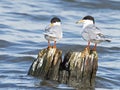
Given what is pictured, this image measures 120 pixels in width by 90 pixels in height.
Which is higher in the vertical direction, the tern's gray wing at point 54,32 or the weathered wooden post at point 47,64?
the tern's gray wing at point 54,32

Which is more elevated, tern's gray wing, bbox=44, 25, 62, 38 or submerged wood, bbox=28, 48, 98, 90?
tern's gray wing, bbox=44, 25, 62, 38

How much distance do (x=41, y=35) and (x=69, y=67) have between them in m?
5.46

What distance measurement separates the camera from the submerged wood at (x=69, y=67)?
10.1 meters

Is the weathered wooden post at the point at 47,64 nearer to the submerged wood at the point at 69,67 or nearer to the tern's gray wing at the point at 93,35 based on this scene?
the submerged wood at the point at 69,67

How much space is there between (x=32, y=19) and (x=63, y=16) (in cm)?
121

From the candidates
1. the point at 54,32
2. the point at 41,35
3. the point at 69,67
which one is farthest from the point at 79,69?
the point at 41,35

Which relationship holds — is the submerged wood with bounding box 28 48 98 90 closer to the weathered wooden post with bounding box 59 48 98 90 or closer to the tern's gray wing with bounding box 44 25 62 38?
the weathered wooden post with bounding box 59 48 98 90

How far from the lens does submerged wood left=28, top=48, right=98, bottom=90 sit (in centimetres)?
1008

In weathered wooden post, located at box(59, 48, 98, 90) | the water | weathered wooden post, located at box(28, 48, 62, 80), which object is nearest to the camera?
weathered wooden post, located at box(59, 48, 98, 90)

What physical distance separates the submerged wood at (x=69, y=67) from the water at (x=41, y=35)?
17cm

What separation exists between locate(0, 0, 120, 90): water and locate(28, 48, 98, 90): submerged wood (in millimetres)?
165

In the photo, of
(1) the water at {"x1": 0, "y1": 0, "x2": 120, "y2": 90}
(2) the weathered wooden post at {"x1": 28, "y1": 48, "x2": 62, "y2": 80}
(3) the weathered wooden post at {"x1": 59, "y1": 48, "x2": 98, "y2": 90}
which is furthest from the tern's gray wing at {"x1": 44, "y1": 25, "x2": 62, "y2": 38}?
(1) the water at {"x1": 0, "y1": 0, "x2": 120, "y2": 90}

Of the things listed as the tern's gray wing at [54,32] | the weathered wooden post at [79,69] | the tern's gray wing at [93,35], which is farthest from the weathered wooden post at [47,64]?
the tern's gray wing at [93,35]

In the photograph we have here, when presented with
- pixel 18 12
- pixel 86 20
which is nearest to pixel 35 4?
pixel 18 12
